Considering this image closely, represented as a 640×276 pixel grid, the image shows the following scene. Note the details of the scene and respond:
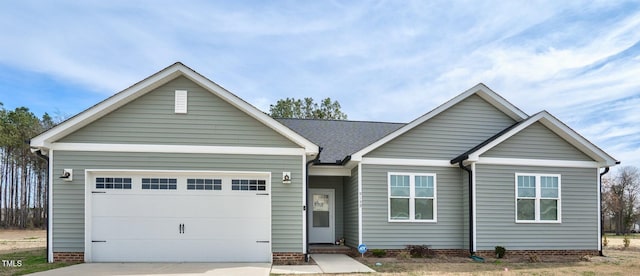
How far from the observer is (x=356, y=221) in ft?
46.1

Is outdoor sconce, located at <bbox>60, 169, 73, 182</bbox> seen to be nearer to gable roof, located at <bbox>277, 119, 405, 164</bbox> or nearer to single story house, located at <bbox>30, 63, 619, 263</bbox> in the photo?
single story house, located at <bbox>30, 63, 619, 263</bbox>

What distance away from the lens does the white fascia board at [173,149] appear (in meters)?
12.0

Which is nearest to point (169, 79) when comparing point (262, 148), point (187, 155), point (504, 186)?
point (187, 155)

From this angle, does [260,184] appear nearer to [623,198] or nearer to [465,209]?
[465,209]

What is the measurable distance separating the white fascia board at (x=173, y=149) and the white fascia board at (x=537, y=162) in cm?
555

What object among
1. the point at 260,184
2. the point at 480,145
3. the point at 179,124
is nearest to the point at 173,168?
the point at 179,124

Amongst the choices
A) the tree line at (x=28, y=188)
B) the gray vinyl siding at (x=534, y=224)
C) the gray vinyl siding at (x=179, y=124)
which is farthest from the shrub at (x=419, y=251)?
the tree line at (x=28, y=188)

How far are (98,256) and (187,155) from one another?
3.31m

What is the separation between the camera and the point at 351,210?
49.0ft

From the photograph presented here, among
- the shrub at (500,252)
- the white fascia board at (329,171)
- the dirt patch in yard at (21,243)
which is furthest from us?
the dirt patch in yard at (21,243)

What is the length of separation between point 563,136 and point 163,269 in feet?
38.9

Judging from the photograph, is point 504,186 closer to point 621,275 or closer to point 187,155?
point 621,275

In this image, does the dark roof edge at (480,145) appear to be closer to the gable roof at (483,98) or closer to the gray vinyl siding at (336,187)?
the gable roof at (483,98)

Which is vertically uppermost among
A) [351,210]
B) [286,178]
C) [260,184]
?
[286,178]
